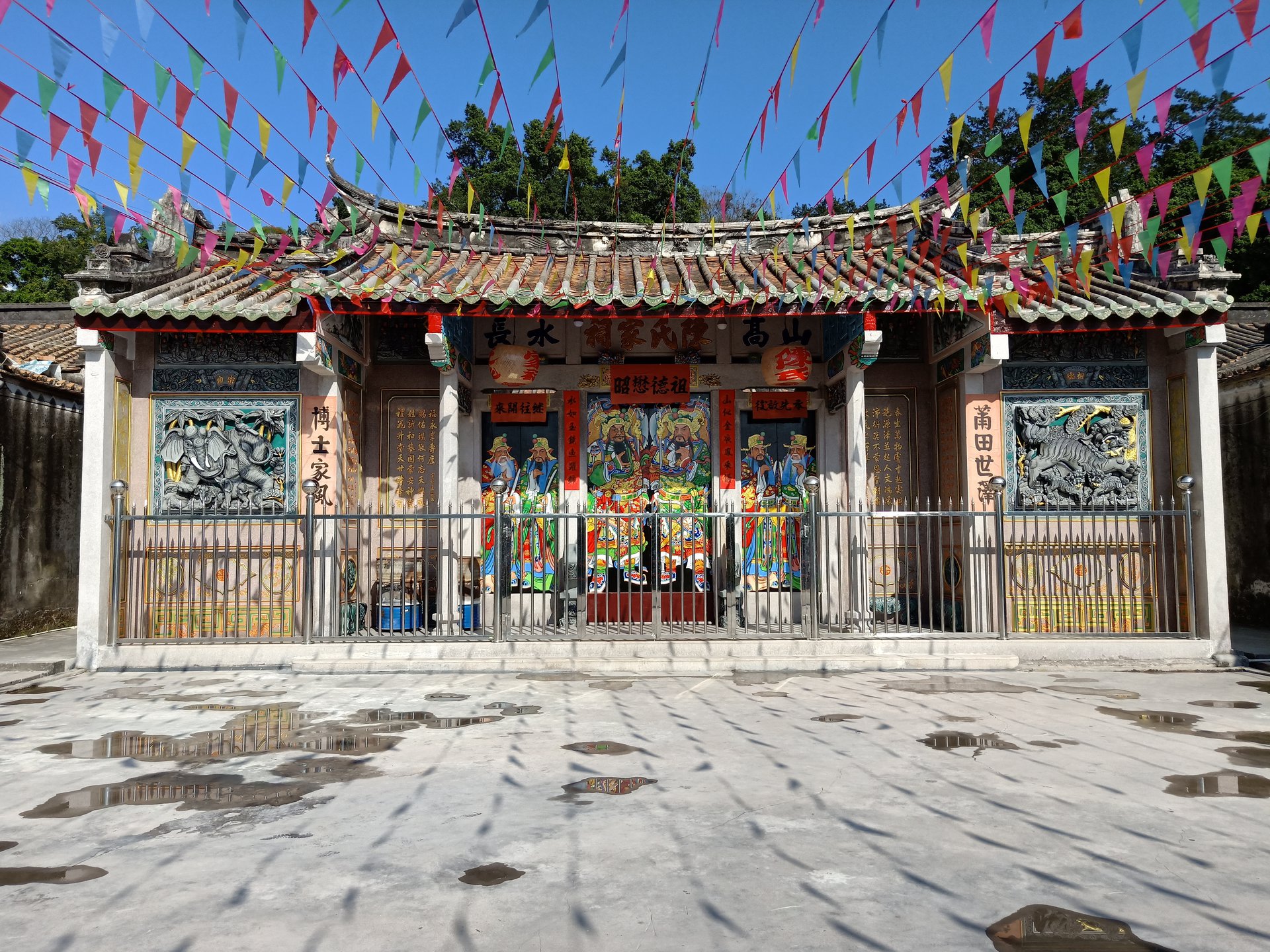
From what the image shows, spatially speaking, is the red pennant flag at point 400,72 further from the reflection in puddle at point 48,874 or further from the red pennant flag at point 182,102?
the reflection in puddle at point 48,874

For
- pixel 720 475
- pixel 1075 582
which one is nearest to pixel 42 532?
pixel 720 475

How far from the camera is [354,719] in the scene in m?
6.12

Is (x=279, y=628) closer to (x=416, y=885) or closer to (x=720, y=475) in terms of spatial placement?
(x=720, y=475)

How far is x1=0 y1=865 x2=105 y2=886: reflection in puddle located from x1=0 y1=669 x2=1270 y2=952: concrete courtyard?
0.02 m

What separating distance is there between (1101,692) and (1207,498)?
2.79m

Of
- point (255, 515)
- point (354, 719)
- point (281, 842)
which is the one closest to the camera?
point (281, 842)

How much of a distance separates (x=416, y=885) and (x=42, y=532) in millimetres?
9890

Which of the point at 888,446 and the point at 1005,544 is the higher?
the point at 888,446

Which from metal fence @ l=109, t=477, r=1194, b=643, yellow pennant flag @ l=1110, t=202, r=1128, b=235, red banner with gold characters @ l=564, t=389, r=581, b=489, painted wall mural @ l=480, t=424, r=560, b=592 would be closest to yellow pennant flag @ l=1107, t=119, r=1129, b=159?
yellow pennant flag @ l=1110, t=202, r=1128, b=235

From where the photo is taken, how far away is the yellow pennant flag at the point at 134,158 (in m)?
4.84

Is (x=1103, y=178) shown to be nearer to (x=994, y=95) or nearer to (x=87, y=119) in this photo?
(x=994, y=95)

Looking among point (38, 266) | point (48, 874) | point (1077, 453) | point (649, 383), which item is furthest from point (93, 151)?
point (38, 266)

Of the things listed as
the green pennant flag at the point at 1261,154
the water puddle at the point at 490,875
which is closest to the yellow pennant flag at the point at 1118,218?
the green pennant flag at the point at 1261,154

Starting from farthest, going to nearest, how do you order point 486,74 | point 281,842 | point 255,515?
point 255,515 < point 486,74 < point 281,842
